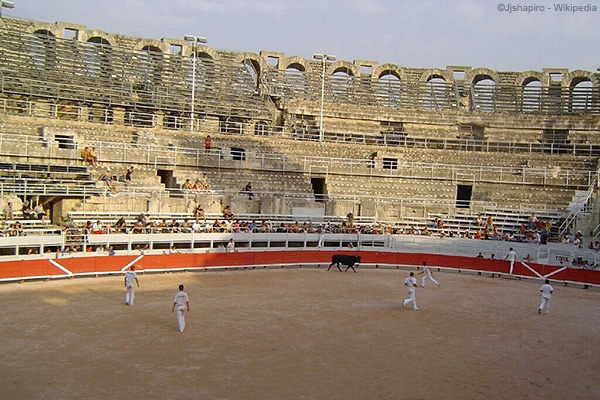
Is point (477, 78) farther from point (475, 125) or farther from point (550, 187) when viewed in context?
→ point (550, 187)

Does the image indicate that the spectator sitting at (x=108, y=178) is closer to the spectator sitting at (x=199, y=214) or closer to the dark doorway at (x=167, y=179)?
the dark doorway at (x=167, y=179)

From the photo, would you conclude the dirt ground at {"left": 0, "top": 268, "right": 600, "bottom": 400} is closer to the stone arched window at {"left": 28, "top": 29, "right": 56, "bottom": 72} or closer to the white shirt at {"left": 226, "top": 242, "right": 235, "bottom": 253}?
the white shirt at {"left": 226, "top": 242, "right": 235, "bottom": 253}

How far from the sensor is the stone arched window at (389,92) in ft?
153

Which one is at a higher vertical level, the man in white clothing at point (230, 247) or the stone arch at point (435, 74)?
the stone arch at point (435, 74)

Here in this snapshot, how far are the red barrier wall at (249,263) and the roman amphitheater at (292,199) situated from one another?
0.24ft

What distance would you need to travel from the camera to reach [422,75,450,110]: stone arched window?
1847 inches

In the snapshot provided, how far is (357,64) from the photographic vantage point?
164 feet

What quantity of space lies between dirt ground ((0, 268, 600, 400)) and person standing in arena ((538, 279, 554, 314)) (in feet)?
1.05

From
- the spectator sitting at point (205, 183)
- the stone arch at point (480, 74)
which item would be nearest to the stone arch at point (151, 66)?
the spectator sitting at point (205, 183)

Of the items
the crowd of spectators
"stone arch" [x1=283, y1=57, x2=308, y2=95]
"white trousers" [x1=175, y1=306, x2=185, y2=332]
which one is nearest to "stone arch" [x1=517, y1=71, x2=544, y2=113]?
"stone arch" [x1=283, y1=57, x2=308, y2=95]

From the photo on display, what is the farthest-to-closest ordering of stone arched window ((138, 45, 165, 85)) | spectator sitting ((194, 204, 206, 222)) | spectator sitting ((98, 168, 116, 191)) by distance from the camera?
stone arched window ((138, 45, 165, 85)) < spectator sitting ((194, 204, 206, 222)) < spectator sitting ((98, 168, 116, 191))

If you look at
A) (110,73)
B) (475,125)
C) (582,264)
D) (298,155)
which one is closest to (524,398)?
(582,264)

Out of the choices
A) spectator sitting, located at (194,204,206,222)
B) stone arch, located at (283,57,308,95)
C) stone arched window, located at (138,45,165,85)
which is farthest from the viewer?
stone arch, located at (283,57,308,95)

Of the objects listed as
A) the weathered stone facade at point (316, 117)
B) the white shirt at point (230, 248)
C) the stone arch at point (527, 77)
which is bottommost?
the white shirt at point (230, 248)
